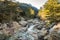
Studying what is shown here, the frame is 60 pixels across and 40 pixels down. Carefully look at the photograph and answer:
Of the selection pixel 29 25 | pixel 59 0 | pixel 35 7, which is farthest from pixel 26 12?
pixel 59 0

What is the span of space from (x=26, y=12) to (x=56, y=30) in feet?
7.92

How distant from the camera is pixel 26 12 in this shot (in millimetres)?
7062

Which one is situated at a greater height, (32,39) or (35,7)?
(35,7)

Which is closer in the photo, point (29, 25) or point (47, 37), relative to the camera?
point (47, 37)

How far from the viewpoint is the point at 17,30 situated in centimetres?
552

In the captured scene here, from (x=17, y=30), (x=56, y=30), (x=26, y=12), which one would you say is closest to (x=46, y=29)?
(x=56, y=30)

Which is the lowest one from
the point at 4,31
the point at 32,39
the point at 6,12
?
the point at 32,39

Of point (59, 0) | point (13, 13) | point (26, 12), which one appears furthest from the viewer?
point (26, 12)

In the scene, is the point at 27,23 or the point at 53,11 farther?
the point at 27,23

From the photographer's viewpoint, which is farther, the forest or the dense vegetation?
the dense vegetation

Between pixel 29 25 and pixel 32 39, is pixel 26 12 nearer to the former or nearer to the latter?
pixel 29 25

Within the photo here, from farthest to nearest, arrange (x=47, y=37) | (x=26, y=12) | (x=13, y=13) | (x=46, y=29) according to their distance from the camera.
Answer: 1. (x=26, y=12)
2. (x=13, y=13)
3. (x=46, y=29)
4. (x=47, y=37)

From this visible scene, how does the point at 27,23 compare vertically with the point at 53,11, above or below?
below

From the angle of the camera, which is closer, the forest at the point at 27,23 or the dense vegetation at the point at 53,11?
the forest at the point at 27,23
